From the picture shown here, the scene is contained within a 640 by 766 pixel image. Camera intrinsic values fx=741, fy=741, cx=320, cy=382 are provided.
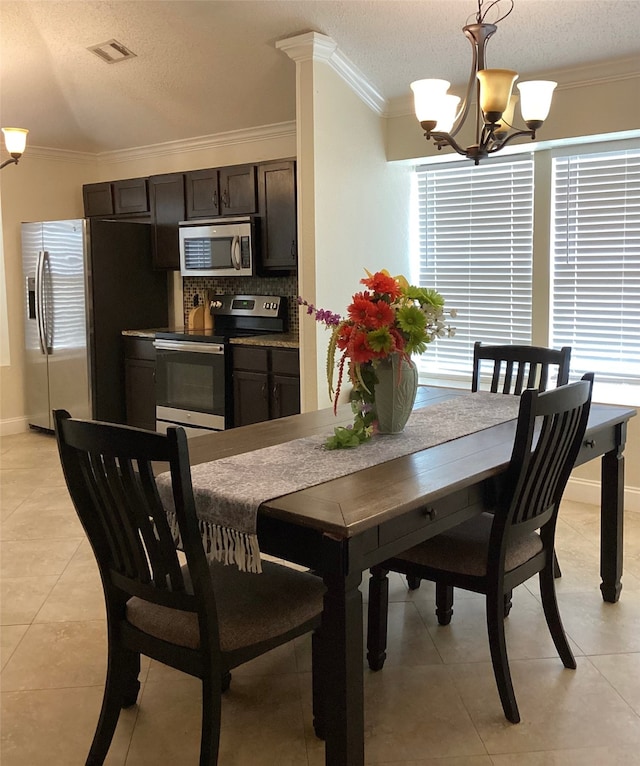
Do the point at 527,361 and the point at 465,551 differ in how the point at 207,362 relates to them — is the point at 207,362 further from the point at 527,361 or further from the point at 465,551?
the point at 465,551

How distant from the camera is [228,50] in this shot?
4.26 m

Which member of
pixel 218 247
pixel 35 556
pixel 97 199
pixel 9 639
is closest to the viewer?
pixel 9 639

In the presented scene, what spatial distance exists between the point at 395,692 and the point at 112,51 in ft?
12.9

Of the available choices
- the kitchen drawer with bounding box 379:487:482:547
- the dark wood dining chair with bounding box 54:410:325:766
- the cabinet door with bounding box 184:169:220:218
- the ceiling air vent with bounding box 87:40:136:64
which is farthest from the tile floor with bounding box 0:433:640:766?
the ceiling air vent with bounding box 87:40:136:64

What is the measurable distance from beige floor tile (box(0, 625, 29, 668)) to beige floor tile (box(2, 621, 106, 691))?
0.02 metres

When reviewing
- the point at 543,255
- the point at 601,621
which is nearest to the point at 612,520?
the point at 601,621

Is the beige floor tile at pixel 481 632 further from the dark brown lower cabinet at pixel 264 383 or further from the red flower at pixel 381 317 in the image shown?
the dark brown lower cabinet at pixel 264 383

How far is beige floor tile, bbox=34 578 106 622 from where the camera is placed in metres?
2.88

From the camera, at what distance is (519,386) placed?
3285mm

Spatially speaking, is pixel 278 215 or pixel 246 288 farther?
pixel 246 288

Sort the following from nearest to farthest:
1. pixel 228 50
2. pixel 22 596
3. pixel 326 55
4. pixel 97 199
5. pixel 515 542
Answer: pixel 515 542, pixel 22 596, pixel 326 55, pixel 228 50, pixel 97 199

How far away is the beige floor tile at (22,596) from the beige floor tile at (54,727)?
1.83 ft

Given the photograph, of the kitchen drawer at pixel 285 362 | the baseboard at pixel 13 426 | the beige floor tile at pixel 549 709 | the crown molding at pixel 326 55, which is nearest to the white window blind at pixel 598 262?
the crown molding at pixel 326 55

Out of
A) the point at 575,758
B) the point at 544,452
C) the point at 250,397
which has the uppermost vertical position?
the point at 544,452
